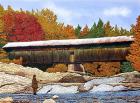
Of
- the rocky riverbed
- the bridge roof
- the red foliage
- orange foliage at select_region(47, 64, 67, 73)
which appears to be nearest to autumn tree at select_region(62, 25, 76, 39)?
the red foliage

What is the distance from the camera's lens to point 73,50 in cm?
4791

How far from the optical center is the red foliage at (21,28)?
2263 inches

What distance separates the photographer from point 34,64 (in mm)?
49312

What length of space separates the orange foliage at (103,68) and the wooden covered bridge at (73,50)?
1718mm

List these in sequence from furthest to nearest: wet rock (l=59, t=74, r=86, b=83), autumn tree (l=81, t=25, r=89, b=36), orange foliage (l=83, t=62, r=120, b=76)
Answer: autumn tree (l=81, t=25, r=89, b=36)
orange foliage (l=83, t=62, r=120, b=76)
wet rock (l=59, t=74, r=86, b=83)

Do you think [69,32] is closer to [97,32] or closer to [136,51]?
[97,32]

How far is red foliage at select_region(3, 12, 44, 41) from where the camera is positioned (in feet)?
189

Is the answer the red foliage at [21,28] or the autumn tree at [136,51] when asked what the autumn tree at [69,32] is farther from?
the autumn tree at [136,51]

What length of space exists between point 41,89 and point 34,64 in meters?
15.4

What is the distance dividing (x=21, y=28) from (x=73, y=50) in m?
12.4

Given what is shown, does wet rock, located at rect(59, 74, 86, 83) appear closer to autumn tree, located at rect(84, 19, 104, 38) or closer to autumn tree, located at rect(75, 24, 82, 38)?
autumn tree, located at rect(84, 19, 104, 38)

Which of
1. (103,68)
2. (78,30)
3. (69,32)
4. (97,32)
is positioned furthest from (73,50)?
(78,30)

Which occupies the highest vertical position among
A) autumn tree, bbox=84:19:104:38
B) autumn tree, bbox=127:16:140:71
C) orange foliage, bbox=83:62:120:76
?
autumn tree, bbox=84:19:104:38

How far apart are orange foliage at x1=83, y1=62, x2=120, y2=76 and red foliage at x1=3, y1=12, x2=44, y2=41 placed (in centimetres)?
1178
